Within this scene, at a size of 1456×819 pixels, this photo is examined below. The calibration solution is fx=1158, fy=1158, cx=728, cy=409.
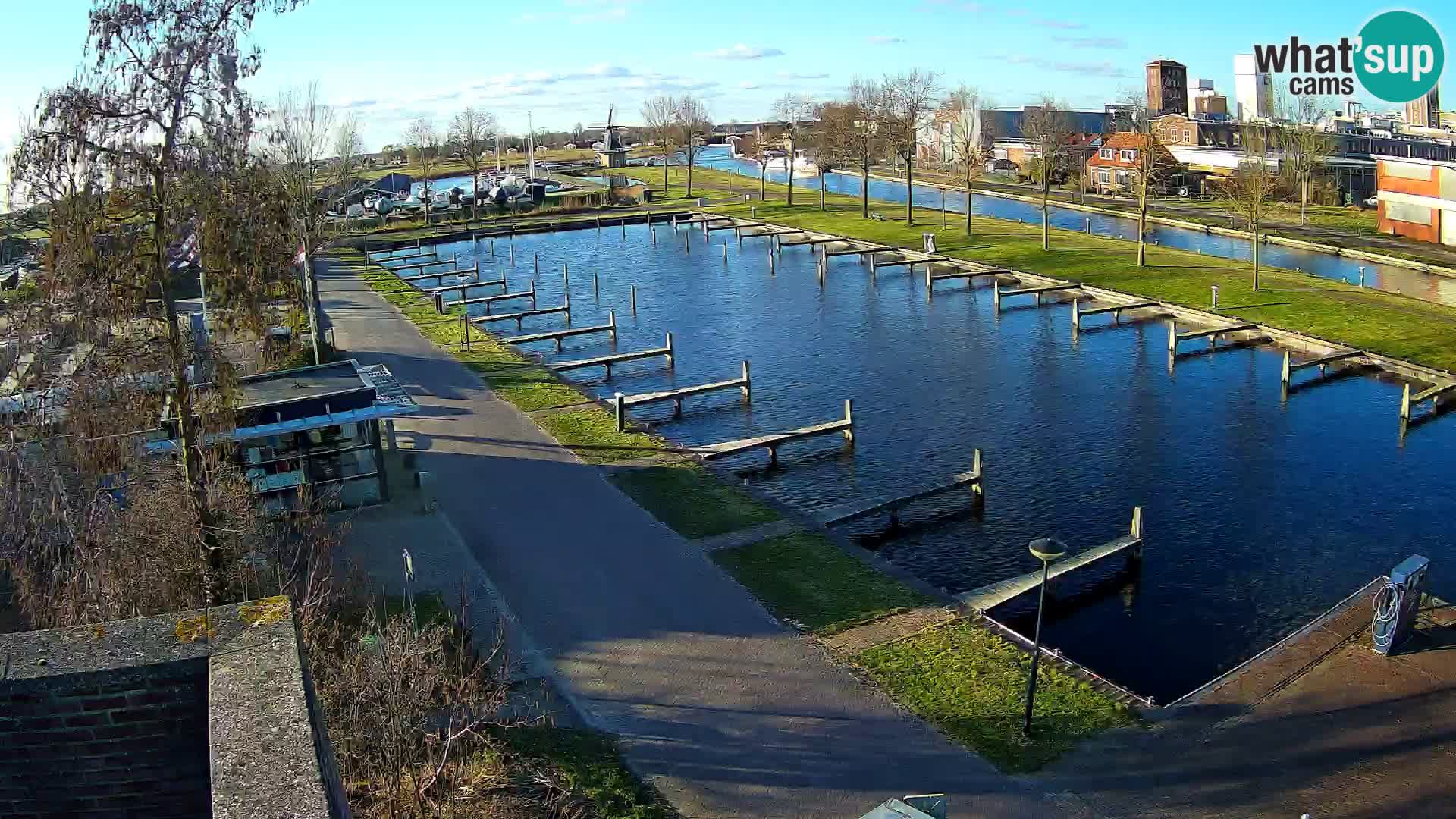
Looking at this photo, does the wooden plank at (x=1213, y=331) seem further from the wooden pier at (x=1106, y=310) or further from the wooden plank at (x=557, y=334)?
the wooden plank at (x=557, y=334)

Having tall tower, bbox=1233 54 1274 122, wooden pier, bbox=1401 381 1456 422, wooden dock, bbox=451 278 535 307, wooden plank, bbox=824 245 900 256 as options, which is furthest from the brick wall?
tall tower, bbox=1233 54 1274 122

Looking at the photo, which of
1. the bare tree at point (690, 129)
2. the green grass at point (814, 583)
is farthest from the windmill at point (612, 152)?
the green grass at point (814, 583)

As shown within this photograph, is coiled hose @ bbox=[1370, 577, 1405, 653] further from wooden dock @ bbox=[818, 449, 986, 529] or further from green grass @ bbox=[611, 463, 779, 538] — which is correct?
green grass @ bbox=[611, 463, 779, 538]

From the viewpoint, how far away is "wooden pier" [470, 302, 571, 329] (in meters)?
47.1

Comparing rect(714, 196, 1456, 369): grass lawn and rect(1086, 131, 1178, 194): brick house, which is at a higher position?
rect(1086, 131, 1178, 194): brick house

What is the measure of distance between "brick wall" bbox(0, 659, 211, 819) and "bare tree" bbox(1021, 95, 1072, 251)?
55358 mm

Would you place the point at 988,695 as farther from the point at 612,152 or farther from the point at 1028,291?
the point at 612,152

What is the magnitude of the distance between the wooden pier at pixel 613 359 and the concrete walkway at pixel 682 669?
32.4 ft

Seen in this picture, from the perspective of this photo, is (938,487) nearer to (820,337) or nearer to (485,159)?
(820,337)

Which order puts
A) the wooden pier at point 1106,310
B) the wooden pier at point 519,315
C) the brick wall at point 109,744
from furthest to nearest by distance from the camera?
the wooden pier at point 519,315
the wooden pier at point 1106,310
the brick wall at point 109,744

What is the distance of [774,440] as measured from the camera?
98.3ft

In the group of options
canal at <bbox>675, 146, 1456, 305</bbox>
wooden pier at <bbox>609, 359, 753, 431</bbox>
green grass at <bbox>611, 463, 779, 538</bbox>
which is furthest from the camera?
canal at <bbox>675, 146, 1456, 305</bbox>

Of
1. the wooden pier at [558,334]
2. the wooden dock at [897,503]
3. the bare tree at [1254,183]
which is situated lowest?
the wooden dock at [897,503]

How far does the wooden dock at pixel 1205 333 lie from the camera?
130 ft
